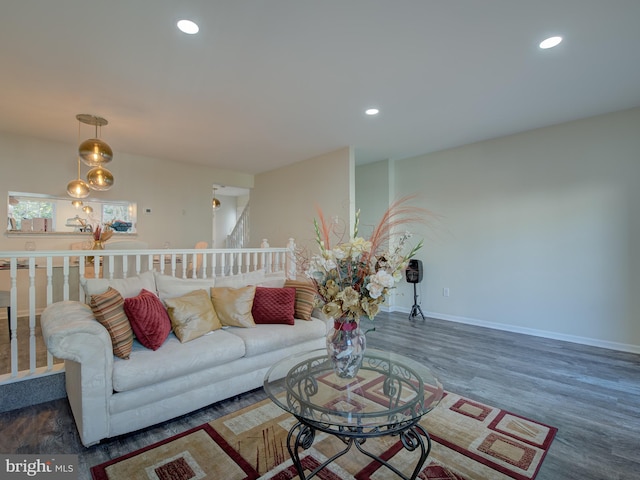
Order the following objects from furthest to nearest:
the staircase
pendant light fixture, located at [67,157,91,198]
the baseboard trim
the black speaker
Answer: the staircase < the black speaker < pendant light fixture, located at [67,157,91,198] < the baseboard trim

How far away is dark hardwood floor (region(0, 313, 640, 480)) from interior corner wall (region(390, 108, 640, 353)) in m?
0.45

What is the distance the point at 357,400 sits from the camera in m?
1.64

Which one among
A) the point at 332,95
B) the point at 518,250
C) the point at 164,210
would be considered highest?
the point at 332,95

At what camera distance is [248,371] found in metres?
2.52

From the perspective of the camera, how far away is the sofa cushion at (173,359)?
196 cm

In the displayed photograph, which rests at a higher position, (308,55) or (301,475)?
(308,55)

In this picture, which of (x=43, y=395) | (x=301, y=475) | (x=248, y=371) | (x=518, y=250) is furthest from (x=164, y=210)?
(x=518, y=250)

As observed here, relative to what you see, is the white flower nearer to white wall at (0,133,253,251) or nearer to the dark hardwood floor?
the dark hardwood floor

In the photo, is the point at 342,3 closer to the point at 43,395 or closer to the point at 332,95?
the point at 332,95

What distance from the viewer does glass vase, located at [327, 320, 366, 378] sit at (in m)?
1.74

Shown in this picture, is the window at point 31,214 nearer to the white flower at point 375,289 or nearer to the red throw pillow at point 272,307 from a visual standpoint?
the red throw pillow at point 272,307

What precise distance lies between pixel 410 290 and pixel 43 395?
478cm

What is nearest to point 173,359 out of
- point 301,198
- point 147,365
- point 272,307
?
point 147,365

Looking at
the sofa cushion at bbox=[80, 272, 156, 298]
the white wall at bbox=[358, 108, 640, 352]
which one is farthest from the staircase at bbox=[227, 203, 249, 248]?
the sofa cushion at bbox=[80, 272, 156, 298]
